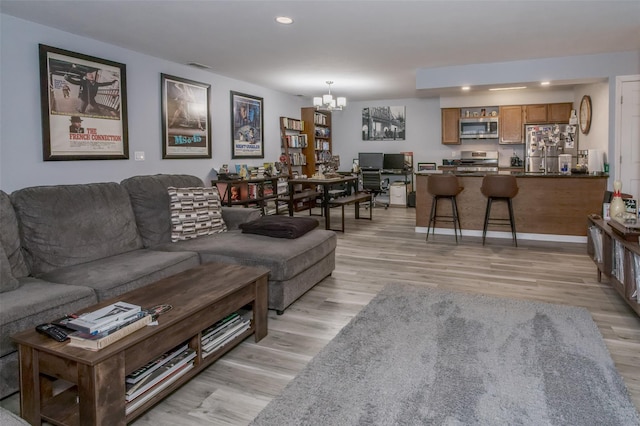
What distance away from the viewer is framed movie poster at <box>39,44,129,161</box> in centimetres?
404

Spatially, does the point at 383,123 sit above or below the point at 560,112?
above

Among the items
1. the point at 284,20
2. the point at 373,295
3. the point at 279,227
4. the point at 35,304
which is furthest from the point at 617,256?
the point at 35,304

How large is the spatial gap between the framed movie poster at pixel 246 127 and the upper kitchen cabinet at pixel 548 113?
209 inches

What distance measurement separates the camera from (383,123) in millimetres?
10391

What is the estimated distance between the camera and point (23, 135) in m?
Answer: 3.86

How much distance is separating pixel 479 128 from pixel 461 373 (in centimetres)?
763

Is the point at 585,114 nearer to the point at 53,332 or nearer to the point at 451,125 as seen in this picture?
the point at 451,125

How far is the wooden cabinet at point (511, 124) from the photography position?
871 cm

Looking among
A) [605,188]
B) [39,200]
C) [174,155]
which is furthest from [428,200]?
[39,200]

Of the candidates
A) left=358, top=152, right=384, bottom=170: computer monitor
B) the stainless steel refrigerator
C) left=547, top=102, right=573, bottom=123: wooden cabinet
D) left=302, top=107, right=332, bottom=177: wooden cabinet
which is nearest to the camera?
the stainless steel refrigerator

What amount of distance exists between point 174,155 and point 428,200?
3.73 m

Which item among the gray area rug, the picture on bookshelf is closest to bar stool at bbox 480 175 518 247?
the gray area rug

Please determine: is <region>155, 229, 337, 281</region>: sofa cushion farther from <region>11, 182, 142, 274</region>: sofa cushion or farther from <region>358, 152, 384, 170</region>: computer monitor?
<region>358, 152, 384, 170</region>: computer monitor

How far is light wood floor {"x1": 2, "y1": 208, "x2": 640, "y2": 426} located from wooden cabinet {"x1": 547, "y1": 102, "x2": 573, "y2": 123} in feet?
12.2
